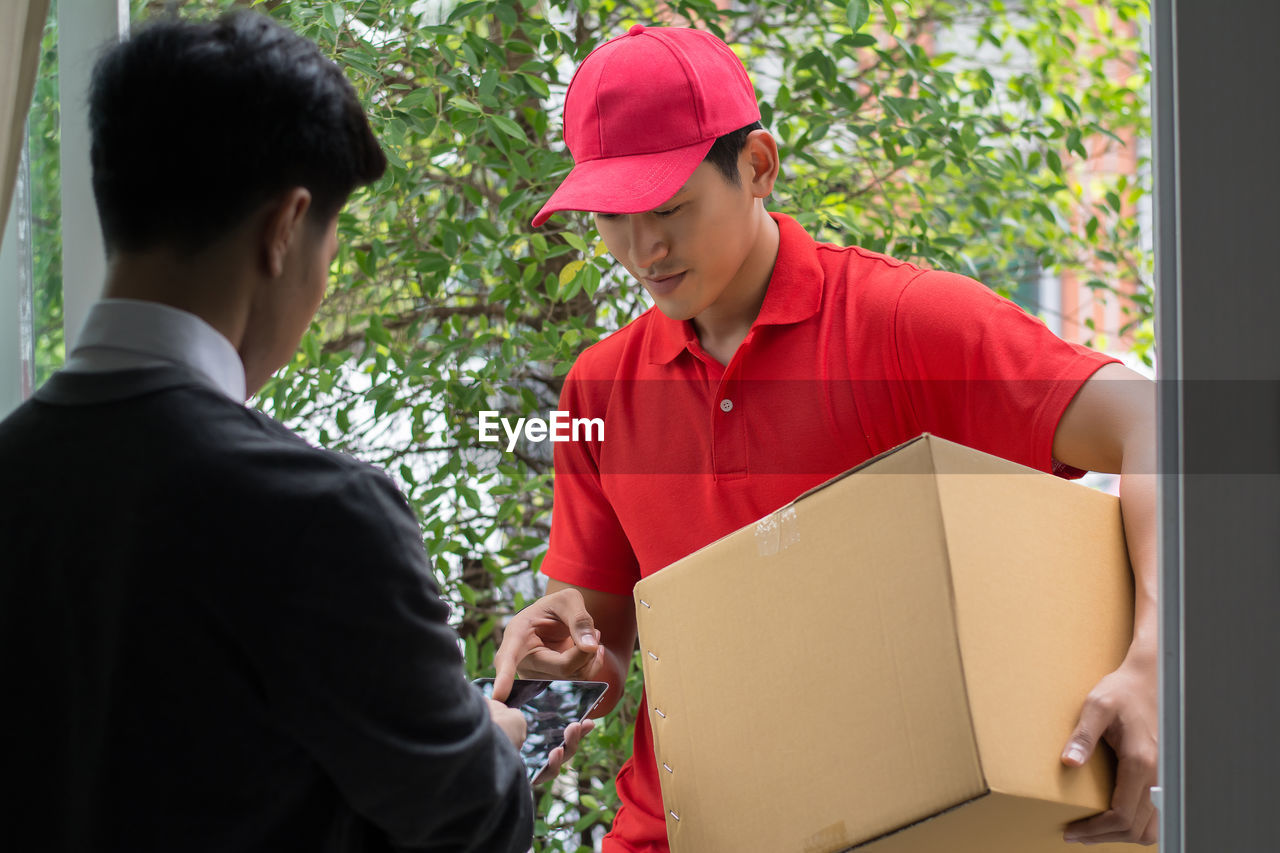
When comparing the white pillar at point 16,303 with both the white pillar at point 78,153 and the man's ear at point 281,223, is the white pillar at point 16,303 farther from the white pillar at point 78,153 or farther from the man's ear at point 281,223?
the man's ear at point 281,223

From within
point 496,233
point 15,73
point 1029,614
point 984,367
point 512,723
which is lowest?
point 512,723

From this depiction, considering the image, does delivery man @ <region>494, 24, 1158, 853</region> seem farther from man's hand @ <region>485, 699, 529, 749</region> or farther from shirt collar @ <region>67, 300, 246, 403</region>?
shirt collar @ <region>67, 300, 246, 403</region>

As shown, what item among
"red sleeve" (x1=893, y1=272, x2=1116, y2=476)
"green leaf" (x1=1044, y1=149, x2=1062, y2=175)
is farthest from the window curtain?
"green leaf" (x1=1044, y1=149, x2=1062, y2=175)

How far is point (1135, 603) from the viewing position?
0.90m

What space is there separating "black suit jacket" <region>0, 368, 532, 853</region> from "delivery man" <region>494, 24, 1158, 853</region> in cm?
44

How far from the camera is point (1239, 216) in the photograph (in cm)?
67

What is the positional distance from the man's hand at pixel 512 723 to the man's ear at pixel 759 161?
68cm

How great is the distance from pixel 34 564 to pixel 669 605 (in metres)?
0.52

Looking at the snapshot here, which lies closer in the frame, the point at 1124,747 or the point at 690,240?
the point at 1124,747

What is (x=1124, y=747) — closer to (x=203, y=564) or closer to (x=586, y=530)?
(x=203, y=564)

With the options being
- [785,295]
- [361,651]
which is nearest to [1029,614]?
[361,651]

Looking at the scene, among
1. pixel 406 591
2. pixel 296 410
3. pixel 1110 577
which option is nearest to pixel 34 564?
pixel 406 591

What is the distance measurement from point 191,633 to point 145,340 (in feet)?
0.62

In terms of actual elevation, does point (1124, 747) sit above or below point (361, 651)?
below
